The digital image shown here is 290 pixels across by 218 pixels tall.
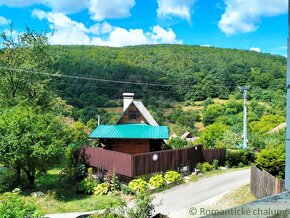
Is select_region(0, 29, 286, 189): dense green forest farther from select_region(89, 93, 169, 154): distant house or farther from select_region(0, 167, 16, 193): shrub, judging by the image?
select_region(89, 93, 169, 154): distant house

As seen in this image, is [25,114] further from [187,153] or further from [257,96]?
[257,96]

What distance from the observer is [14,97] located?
24.9m

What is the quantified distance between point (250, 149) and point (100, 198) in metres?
15.6

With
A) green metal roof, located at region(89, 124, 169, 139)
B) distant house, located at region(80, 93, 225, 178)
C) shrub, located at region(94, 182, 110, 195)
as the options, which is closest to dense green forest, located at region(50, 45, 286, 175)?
distant house, located at region(80, 93, 225, 178)

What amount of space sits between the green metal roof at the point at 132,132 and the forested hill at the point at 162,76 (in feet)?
123

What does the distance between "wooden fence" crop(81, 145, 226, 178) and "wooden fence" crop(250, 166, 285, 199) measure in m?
6.31

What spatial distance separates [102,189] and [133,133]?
5.95 m

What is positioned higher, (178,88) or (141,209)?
(178,88)

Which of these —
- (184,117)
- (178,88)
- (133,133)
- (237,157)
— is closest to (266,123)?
(184,117)

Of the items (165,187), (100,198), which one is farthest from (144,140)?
(100,198)

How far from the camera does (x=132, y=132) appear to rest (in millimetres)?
23688

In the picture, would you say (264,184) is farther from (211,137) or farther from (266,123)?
(266,123)

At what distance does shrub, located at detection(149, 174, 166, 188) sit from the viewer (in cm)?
1852

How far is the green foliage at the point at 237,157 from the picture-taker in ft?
87.9
